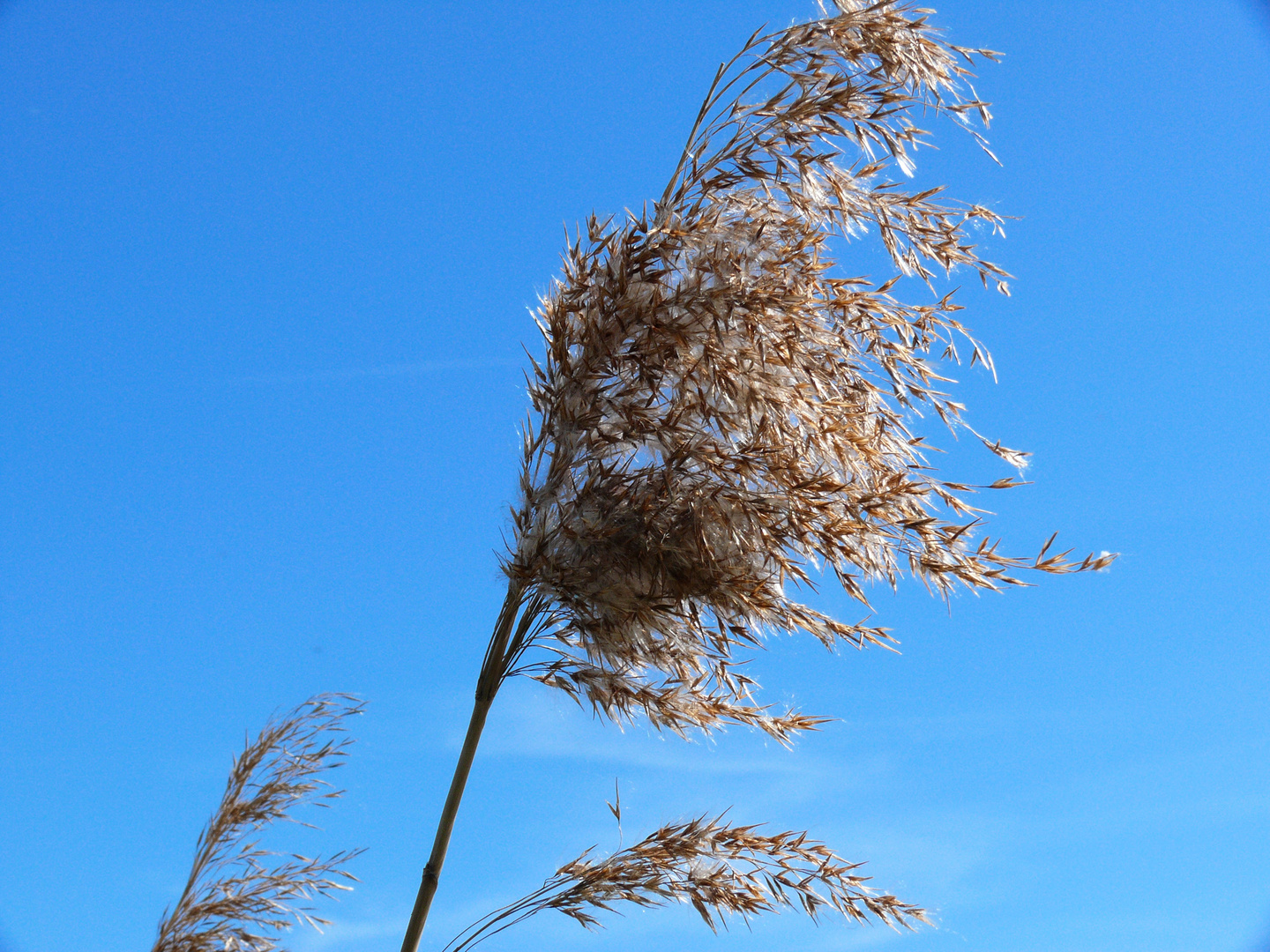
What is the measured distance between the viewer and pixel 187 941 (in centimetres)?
271

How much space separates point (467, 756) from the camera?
102 inches

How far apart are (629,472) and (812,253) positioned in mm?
710

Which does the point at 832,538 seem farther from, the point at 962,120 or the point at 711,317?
the point at 962,120

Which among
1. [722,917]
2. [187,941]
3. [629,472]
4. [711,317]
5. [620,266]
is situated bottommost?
[722,917]

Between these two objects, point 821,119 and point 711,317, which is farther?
point 821,119

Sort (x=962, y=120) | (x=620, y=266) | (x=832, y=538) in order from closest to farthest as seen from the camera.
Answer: (x=832, y=538)
(x=620, y=266)
(x=962, y=120)

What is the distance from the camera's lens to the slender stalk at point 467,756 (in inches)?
98.1

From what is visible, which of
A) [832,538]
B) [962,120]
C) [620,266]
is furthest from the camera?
[962,120]

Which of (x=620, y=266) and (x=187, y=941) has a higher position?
(x=620, y=266)

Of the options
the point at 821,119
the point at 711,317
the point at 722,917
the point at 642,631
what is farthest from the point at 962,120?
the point at 722,917

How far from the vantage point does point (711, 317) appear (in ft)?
8.24

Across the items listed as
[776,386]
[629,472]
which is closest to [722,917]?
[629,472]

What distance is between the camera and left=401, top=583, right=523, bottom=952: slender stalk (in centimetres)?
249

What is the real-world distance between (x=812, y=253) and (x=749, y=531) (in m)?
0.71
